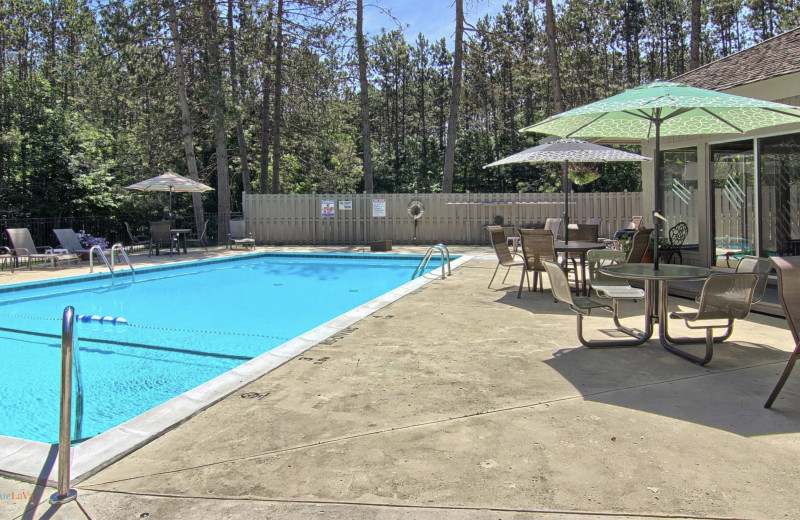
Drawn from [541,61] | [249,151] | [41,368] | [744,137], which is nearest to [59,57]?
[249,151]

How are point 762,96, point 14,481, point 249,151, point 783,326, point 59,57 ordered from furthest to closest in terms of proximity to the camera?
point 59,57
point 249,151
point 762,96
point 783,326
point 14,481

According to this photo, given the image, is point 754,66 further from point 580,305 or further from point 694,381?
point 694,381

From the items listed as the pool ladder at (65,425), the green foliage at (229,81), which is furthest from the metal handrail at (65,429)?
the green foliage at (229,81)

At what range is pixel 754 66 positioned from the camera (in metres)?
6.91

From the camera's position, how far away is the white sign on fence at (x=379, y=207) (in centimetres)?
1680

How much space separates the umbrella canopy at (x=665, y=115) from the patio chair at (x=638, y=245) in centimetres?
113

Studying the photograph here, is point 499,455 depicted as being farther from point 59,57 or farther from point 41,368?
point 59,57

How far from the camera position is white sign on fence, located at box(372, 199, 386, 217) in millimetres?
16797

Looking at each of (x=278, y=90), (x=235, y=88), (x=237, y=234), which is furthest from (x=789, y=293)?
(x=278, y=90)

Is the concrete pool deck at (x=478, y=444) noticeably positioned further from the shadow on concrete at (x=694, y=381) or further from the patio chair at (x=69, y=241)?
the patio chair at (x=69, y=241)

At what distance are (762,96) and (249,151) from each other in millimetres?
20258

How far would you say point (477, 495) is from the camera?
212 centimetres

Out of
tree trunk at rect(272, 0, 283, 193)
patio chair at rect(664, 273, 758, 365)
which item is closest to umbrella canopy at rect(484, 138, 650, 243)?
patio chair at rect(664, 273, 758, 365)

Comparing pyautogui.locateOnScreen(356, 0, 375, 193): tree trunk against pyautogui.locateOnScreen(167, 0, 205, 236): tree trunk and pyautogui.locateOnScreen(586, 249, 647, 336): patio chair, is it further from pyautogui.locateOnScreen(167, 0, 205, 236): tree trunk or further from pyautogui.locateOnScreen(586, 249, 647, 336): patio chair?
pyautogui.locateOnScreen(586, 249, 647, 336): patio chair
